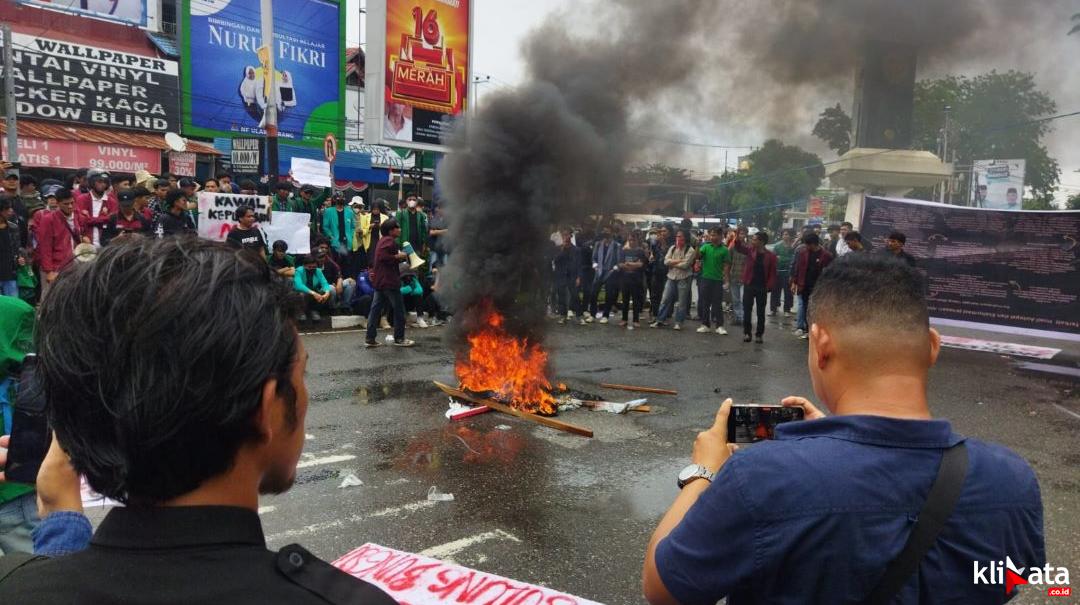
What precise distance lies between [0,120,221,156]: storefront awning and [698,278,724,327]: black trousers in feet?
53.6

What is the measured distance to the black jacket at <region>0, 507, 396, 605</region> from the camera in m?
0.89

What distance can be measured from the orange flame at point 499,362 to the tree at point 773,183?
11.4 metres

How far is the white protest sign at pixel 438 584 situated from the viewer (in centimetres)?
296

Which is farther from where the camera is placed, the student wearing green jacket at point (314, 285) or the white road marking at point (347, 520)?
the student wearing green jacket at point (314, 285)

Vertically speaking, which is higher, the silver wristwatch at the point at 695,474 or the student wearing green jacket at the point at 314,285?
the silver wristwatch at the point at 695,474

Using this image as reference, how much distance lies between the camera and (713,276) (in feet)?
44.1

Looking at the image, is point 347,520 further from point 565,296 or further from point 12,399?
point 565,296

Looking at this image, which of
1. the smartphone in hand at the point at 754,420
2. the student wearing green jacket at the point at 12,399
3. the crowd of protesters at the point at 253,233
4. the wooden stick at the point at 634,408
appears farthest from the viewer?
the crowd of protesters at the point at 253,233

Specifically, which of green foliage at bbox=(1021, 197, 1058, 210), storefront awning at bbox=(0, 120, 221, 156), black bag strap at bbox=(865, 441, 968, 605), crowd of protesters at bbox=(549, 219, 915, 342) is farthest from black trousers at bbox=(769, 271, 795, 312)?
green foliage at bbox=(1021, 197, 1058, 210)

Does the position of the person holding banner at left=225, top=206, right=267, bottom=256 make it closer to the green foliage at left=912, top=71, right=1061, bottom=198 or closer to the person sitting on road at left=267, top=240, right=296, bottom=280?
the person sitting on road at left=267, top=240, right=296, bottom=280

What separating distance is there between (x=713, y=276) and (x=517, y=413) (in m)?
7.53

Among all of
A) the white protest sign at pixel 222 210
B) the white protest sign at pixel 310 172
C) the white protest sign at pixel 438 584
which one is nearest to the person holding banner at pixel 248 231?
the white protest sign at pixel 222 210

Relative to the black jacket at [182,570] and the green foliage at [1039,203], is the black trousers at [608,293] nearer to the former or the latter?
the black jacket at [182,570]

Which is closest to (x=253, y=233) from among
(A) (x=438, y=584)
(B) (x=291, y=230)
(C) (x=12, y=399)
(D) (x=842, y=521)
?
(B) (x=291, y=230)
